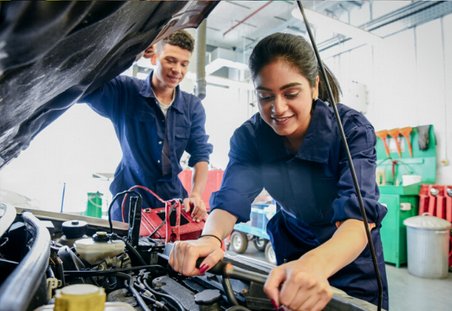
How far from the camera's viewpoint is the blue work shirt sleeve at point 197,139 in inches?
75.4

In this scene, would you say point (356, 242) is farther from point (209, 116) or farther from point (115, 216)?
point (209, 116)

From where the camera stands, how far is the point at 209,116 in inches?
303

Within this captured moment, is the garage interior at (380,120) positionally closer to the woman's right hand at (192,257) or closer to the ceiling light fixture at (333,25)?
the ceiling light fixture at (333,25)

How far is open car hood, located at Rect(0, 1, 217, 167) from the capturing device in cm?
43

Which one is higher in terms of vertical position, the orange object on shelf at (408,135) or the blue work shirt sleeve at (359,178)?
the orange object on shelf at (408,135)

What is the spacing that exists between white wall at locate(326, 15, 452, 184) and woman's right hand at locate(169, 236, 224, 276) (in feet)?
14.0

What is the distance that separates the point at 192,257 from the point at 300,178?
494 mm

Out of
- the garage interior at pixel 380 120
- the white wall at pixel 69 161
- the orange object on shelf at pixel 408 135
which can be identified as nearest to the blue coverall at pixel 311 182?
the garage interior at pixel 380 120

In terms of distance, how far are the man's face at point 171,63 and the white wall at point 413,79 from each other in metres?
3.85

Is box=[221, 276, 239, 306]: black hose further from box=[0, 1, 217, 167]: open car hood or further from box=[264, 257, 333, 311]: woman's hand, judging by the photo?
box=[0, 1, 217, 167]: open car hood

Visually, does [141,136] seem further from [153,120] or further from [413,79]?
[413,79]

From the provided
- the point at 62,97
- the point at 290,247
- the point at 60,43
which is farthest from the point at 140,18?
the point at 290,247

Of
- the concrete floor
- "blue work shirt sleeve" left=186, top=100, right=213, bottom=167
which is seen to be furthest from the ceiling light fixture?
the concrete floor

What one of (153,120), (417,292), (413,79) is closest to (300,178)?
(153,120)
